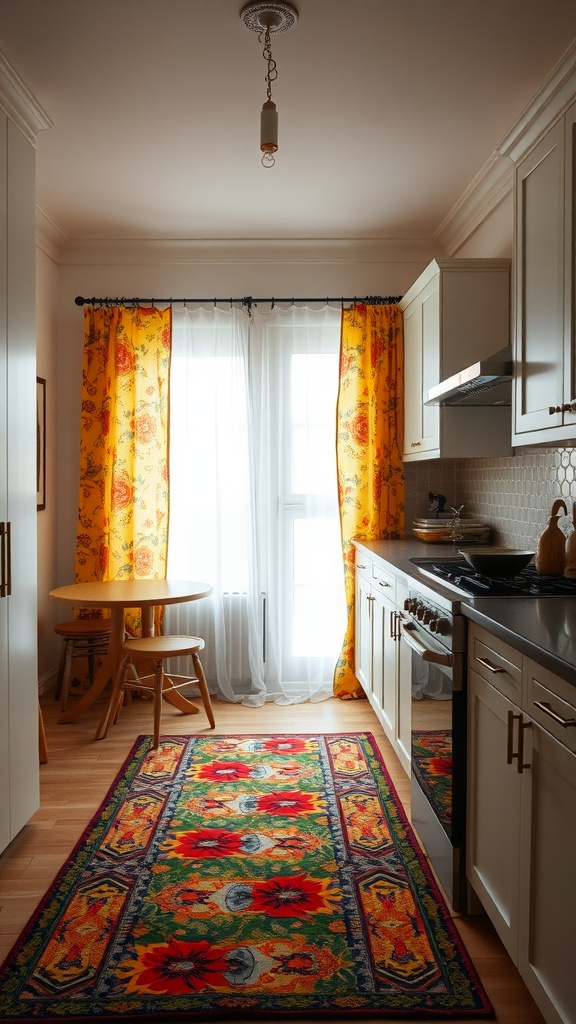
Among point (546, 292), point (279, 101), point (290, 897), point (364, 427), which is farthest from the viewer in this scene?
point (364, 427)

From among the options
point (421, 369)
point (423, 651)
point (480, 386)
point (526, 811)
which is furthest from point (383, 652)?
point (526, 811)

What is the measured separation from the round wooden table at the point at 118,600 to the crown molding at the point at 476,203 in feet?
7.99

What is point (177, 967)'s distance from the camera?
1978 millimetres

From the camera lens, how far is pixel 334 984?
1905 millimetres

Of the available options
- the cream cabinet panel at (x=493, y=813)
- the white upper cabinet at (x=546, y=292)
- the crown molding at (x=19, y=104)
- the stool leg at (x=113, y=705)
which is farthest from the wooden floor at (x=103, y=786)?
the crown molding at (x=19, y=104)

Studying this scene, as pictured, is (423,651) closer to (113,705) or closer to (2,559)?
(2,559)

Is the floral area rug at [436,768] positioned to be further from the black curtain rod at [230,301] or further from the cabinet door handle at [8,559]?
the black curtain rod at [230,301]

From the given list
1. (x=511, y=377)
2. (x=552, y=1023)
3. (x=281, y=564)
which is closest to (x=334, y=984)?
(x=552, y=1023)

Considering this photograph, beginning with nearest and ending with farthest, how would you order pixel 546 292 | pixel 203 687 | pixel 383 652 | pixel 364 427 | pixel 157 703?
1. pixel 546 292
2. pixel 383 652
3. pixel 157 703
4. pixel 203 687
5. pixel 364 427

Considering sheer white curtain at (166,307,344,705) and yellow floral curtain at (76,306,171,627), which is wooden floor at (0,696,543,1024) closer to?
sheer white curtain at (166,307,344,705)

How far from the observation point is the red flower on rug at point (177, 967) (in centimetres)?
191

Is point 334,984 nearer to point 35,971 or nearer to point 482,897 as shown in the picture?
point 482,897

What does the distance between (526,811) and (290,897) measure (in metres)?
0.99

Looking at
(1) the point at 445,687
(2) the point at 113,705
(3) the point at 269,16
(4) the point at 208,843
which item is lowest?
(4) the point at 208,843
